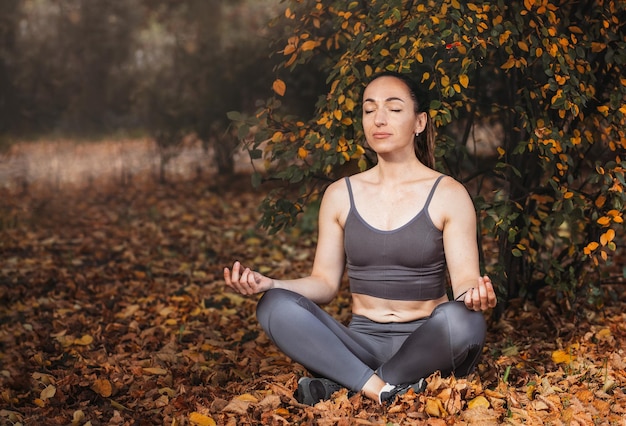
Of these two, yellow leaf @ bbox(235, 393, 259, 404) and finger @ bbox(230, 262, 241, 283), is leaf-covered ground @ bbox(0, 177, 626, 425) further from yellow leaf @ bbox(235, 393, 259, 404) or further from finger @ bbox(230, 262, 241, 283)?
finger @ bbox(230, 262, 241, 283)

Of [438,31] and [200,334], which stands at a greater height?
[438,31]

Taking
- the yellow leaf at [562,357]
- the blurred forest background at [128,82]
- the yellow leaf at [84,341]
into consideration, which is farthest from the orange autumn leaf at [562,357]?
the blurred forest background at [128,82]

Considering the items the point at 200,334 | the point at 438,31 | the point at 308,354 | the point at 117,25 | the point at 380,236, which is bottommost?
the point at 200,334

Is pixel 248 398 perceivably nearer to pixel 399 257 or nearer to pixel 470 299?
pixel 399 257

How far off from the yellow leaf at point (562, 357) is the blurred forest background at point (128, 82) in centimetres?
485

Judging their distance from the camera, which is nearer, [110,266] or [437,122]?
[437,122]

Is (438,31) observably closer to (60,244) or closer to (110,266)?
(110,266)

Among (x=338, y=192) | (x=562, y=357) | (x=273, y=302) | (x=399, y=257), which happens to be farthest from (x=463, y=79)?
(x=562, y=357)

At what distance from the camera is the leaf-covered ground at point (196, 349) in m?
2.82

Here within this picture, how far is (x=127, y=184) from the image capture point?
961 centimetres

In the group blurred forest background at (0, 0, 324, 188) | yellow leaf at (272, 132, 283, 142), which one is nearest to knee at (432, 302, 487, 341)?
yellow leaf at (272, 132, 283, 142)

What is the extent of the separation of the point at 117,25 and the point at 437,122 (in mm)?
10067

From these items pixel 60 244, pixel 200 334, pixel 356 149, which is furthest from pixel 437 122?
pixel 60 244

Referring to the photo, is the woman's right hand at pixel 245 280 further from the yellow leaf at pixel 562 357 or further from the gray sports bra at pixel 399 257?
the yellow leaf at pixel 562 357
